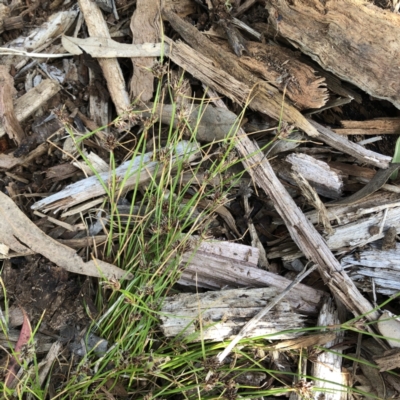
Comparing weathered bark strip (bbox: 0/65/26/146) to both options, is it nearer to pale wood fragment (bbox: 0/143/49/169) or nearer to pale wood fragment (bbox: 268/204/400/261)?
pale wood fragment (bbox: 0/143/49/169)

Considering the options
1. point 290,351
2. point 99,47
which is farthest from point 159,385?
point 99,47

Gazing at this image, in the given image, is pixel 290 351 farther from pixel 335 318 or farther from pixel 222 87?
pixel 222 87

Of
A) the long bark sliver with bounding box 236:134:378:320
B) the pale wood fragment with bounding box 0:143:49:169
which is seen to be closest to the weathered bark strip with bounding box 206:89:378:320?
the long bark sliver with bounding box 236:134:378:320

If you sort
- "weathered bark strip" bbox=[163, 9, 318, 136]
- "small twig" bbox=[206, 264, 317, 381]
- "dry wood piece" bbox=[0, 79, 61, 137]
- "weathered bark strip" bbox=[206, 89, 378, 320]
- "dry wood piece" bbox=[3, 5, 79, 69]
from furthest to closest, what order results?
"dry wood piece" bbox=[3, 5, 79, 69], "dry wood piece" bbox=[0, 79, 61, 137], "weathered bark strip" bbox=[163, 9, 318, 136], "weathered bark strip" bbox=[206, 89, 378, 320], "small twig" bbox=[206, 264, 317, 381]

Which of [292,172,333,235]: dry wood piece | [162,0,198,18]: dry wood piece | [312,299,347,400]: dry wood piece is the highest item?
[162,0,198,18]: dry wood piece

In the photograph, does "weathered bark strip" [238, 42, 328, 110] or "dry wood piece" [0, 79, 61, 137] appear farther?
"dry wood piece" [0, 79, 61, 137]

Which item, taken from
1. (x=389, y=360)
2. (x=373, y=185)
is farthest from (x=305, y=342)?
(x=373, y=185)

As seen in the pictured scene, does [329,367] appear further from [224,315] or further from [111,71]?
[111,71]
